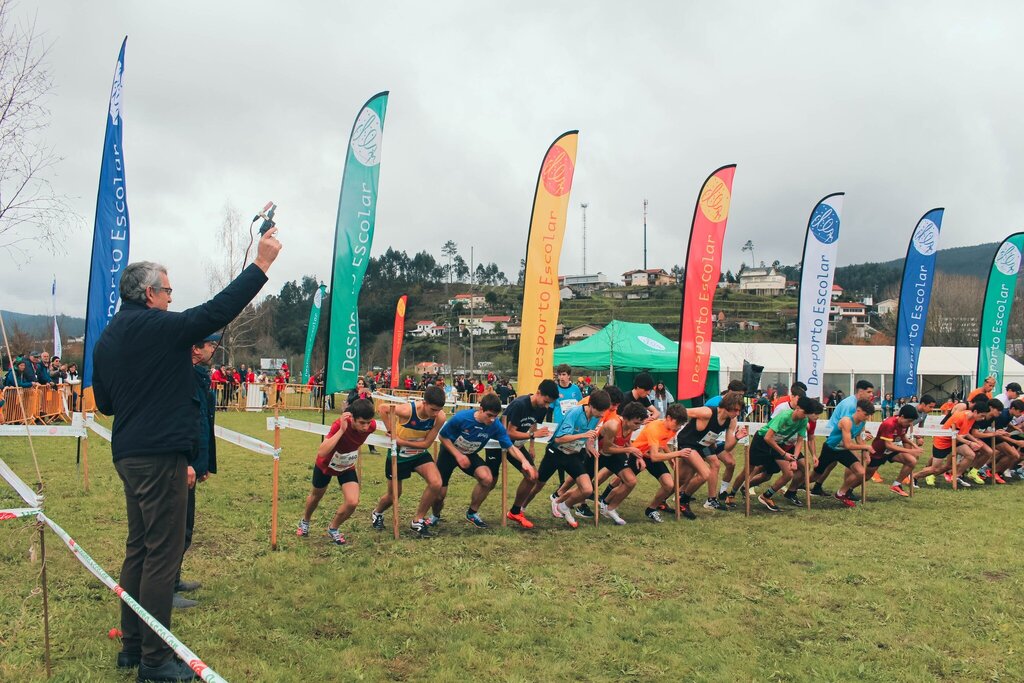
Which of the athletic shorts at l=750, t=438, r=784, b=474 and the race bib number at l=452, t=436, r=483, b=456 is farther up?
the race bib number at l=452, t=436, r=483, b=456

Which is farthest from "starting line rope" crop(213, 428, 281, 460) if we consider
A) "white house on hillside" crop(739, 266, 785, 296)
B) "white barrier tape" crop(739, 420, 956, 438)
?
"white house on hillside" crop(739, 266, 785, 296)

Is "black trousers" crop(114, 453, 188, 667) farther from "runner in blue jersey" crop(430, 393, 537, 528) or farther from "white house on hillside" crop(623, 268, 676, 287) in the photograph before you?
"white house on hillside" crop(623, 268, 676, 287)

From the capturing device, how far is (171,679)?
3.76 metres

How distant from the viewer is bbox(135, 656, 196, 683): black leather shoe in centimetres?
374

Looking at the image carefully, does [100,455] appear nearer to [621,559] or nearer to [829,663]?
[621,559]

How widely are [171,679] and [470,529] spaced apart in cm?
455

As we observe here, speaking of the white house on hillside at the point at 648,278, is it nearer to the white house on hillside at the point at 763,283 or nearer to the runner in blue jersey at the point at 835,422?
the white house on hillside at the point at 763,283

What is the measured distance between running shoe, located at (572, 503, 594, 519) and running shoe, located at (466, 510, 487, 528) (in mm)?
1501

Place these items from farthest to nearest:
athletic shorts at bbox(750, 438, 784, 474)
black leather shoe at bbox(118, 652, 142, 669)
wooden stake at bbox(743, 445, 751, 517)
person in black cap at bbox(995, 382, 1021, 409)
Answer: person in black cap at bbox(995, 382, 1021, 409)
athletic shorts at bbox(750, 438, 784, 474)
wooden stake at bbox(743, 445, 751, 517)
black leather shoe at bbox(118, 652, 142, 669)

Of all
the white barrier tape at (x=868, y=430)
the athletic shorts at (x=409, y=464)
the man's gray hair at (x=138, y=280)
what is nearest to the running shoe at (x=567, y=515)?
the athletic shorts at (x=409, y=464)

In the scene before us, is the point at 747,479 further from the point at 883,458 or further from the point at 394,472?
the point at 394,472

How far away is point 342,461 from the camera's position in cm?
705

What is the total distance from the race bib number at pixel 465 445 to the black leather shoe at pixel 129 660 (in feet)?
14.0

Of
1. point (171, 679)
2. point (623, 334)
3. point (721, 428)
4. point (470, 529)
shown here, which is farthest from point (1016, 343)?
point (171, 679)
